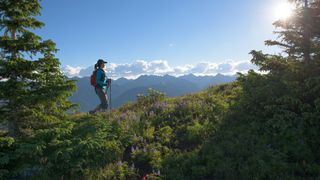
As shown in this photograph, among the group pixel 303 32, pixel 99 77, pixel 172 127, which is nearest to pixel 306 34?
pixel 303 32

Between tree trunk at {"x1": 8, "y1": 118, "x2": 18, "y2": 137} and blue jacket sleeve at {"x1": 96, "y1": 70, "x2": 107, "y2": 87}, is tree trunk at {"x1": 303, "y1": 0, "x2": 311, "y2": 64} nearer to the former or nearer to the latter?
blue jacket sleeve at {"x1": 96, "y1": 70, "x2": 107, "y2": 87}

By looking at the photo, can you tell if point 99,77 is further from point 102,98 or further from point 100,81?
point 102,98

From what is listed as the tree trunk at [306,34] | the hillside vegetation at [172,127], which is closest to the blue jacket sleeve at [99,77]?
the hillside vegetation at [172,127]

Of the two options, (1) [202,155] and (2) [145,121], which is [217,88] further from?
(1) [202,155]

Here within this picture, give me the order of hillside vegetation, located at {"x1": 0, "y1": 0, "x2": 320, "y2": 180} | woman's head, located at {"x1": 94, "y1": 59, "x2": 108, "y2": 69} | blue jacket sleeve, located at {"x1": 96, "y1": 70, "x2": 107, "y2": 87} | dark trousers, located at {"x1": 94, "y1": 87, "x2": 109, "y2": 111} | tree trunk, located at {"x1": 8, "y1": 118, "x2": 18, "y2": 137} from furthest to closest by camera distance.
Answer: dark trousers, located at {"x1": 94, "y1": 87, "x2": 109, "y2": 111}, blue jacket sleeve, located at {"x1": 96, "y1": 70, "x2": 107, "y2": 87}, woman's head, located at {"x1": 94, "y1": 59, "x2": 108, "y2": 69}, tree trunk, located at {"x1": 8, "y1": 118, "x2": 18, "y2": 137}, hillside vegetation, located at {"x1": 0, "y1": 0, "x2": 320, "y2": 180}

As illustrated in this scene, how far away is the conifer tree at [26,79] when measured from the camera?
1094 cm

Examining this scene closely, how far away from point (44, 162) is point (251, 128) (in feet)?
21.6

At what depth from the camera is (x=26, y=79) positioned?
455 inches

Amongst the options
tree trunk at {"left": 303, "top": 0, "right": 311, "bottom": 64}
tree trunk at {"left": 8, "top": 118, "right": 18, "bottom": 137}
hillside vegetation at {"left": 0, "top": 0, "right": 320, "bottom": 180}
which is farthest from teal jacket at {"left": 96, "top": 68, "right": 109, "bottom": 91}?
tree trunk at {"left": 303, "top": 0, "right": 311, "bottom": 64}

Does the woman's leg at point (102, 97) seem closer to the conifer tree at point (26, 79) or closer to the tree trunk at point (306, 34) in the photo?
the conifer tree at point (26, 79)

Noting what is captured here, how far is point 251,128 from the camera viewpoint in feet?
34.8

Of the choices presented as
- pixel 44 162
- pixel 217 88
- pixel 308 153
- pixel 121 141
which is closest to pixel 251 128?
pixel 308 153

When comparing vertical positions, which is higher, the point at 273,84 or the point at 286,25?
the point at 286,25

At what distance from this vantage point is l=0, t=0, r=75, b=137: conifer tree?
35.9 ft
